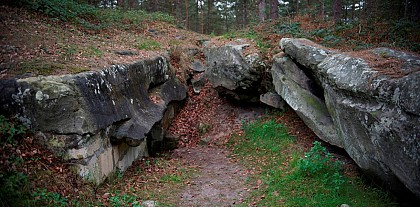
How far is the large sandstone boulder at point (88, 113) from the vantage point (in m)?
5.96

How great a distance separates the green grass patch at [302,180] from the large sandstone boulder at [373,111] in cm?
52

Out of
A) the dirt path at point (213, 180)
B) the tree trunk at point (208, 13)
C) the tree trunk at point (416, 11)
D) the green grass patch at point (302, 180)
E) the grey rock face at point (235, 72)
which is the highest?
the tree trunk at point (208, 13)

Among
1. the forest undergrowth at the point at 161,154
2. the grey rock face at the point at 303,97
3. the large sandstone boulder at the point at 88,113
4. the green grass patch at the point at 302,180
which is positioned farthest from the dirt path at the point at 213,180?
the grey rock face at the point at 303,97

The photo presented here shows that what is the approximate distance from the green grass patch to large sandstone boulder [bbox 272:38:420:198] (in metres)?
0.52

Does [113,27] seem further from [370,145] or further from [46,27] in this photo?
[370,145]

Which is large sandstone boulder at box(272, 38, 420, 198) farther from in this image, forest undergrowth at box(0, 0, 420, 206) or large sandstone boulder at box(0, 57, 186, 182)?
large sandstone boulder at box(0, 57, 186, 182)

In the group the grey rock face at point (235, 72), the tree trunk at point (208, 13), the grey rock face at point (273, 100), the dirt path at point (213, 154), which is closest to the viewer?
the dirt path at point (213, 154)

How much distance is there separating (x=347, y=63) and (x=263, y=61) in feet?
15.8

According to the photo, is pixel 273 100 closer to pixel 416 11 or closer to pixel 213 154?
pixel 213 154

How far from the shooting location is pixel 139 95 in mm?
9461

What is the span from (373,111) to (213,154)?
5814mm

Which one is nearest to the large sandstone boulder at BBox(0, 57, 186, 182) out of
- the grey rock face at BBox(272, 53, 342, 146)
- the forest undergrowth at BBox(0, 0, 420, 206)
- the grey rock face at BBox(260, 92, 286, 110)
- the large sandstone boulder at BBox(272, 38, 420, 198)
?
the forest undergrowth at BBox(0, 0, 420, 206)

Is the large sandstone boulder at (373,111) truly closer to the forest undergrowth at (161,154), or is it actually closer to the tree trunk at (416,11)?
the forest undergrowth at (161,154)

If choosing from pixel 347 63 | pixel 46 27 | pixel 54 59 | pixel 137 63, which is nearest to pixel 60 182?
pixel 54 59
